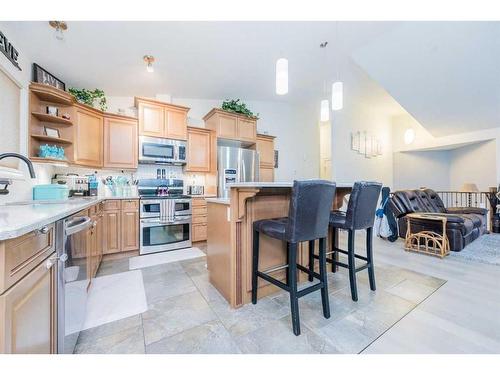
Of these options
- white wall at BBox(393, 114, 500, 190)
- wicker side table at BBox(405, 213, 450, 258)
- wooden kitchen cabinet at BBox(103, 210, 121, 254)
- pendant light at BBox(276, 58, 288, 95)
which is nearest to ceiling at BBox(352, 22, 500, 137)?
white wall at BBox(393, 114, 500, 190)

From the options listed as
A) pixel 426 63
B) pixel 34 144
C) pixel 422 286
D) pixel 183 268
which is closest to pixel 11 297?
pixel 183 268

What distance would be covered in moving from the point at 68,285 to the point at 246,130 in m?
3.74

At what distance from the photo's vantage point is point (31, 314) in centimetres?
84

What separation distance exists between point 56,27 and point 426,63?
5.42 meters

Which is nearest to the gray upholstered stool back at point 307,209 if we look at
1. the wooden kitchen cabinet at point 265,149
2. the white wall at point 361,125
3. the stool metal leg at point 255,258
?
the stool metal leg at point 255,258

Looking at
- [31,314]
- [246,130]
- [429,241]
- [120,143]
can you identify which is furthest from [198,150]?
[429,241]

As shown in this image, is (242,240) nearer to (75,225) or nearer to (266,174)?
(75,225)

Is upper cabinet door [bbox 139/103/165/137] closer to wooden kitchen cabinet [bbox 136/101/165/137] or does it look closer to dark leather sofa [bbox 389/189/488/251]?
wooden kitchen cabinet [bbox 136/101/165/137]

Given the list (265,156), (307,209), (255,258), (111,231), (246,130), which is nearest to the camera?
(307,209)

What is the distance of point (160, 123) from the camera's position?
3.59m

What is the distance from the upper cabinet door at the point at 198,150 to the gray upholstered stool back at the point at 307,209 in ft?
9.27

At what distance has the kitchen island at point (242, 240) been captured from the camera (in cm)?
175

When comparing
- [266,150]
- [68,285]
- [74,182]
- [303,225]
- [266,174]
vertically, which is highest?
[266,150]

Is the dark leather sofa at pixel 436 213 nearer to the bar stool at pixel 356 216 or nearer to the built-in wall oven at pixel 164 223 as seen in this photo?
the bar stool at pixel 356 216
